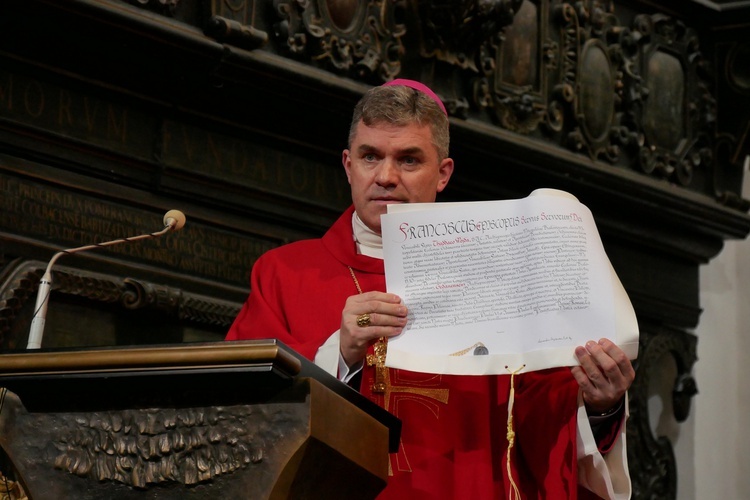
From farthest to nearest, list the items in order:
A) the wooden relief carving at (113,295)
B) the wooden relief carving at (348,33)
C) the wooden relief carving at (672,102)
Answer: the wooden relief carving at (672,102)
the wooden relief carving at (348,33)
the wooden relief carving at (113,295)

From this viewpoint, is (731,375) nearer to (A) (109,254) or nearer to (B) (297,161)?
(B) (297,161)

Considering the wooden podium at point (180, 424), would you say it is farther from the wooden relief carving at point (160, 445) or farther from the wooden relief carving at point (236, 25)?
the wooden relief carving at point (236, 25)

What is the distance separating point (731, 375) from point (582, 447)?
5.69 meters

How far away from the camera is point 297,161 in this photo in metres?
6.75

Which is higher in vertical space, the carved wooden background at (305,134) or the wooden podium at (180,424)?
the carved wooden background at (305,134)

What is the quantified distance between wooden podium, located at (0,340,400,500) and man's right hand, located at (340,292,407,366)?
1.51 ft

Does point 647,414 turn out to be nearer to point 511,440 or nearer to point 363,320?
point 511,440

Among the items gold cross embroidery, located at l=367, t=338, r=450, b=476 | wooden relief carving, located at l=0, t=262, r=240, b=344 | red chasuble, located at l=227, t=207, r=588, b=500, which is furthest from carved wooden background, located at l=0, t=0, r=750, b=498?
gold cross embroidery, located at l=367, t=338, r=450, b=476

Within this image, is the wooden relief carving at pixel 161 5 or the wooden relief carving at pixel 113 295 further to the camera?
the wooden relief carving at pixel 161 5

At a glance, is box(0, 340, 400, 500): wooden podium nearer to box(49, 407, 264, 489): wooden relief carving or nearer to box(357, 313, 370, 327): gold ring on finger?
box(49, 407, 264, 489): wooden relief carving

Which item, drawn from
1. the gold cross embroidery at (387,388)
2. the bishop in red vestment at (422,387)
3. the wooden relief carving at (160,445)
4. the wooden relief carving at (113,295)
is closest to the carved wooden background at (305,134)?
the wooden relief carving at (113,295)

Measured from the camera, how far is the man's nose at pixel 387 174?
13.4ft

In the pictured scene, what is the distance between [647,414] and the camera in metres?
8.29

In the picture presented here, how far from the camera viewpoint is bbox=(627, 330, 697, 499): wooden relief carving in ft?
26.9
